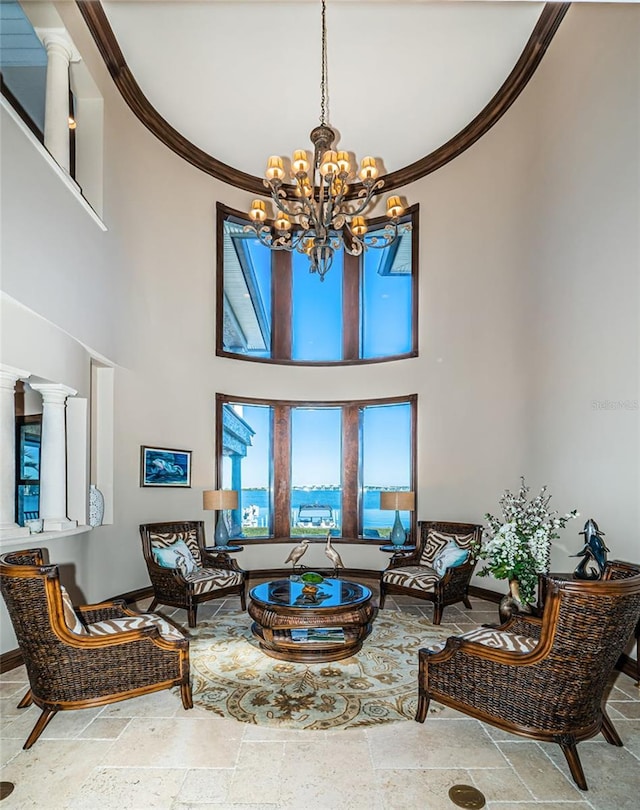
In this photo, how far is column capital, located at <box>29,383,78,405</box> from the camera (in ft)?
14.6

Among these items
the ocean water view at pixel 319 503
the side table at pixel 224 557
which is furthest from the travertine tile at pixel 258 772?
the ocean water view at pixel 319 503

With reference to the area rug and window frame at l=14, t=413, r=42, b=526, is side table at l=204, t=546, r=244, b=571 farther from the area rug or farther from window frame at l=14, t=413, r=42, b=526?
window frame at l=14, t=413, r=42, b=526

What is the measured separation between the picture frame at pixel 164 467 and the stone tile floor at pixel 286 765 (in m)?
2.89

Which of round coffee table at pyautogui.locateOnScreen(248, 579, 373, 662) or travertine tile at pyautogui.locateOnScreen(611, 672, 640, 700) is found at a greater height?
round coffee table at pyautogui.locateOnScreen(248, 579, 373, 662)

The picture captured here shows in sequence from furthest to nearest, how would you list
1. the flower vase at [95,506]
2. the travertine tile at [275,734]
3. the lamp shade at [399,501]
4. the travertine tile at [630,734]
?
the lamp shade at [399,501], the flower vase at [95,506], the travertine tile at [275,734], the travertine tile at [630,734]

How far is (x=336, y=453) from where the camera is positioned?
7672mm

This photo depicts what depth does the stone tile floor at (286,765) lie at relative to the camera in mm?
2482

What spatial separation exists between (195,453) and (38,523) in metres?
2.55

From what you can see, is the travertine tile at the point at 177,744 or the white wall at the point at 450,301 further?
the white wall at the point at 450,301

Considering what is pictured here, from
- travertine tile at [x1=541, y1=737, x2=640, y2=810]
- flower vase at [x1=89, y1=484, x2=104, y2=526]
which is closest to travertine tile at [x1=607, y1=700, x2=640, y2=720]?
travertine tile at [x1=541, y1=737, x2=640, y2=810]

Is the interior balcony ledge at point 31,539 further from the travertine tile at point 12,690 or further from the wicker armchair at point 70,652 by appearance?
the travertine tile at point 12,690

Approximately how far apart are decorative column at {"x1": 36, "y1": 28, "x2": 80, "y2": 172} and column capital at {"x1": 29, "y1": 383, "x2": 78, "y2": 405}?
1.94m

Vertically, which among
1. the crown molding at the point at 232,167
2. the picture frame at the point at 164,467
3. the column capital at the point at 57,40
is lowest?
the picture frame at the point at 164,467

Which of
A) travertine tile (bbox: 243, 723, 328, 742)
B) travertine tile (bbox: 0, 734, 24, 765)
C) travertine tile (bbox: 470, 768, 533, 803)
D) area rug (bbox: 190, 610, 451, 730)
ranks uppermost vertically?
travertine tile (bbox: 470, 768, 533, 803)
